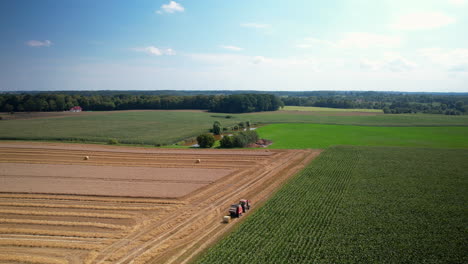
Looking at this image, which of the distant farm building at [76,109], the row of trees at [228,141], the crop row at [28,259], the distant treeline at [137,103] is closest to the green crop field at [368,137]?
the row of trees at [228,141]

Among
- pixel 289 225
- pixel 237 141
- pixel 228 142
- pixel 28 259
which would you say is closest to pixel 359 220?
pixel 289 225

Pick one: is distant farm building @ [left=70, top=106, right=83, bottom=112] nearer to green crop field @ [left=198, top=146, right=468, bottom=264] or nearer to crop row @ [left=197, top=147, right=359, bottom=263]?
green crop field @ [left=198, top=146, right=468, bottom=264]

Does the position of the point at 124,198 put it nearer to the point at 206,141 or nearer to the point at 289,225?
the point at 289,225

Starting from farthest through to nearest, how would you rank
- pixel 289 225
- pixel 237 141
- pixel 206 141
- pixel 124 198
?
1. pixel 206 141
2. pixel 237 141
3. pixel 124 198
4. pixel 289 225

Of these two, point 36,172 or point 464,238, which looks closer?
point 464,238

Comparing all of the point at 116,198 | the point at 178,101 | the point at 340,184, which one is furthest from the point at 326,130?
the point at 178,101

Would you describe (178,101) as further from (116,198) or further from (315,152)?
(116,198)

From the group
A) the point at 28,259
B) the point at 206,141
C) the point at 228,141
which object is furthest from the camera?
the point at 228,141

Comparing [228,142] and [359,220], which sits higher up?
[228,142]
